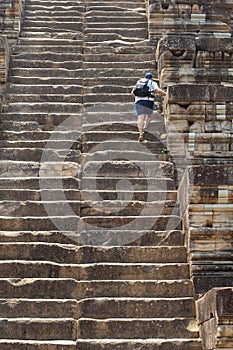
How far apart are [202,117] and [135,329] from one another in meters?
3.52

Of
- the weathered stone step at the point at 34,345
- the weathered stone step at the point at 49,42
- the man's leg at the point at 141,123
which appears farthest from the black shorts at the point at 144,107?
the weathered stone step at the point at 34,345

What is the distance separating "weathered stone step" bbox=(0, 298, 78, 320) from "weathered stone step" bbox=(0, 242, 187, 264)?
1.95 feet

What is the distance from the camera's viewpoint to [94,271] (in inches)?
291

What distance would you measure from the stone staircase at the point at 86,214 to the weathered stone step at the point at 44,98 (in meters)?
0.03

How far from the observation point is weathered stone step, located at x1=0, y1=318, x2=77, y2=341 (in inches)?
267

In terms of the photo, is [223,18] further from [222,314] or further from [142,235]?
[222,314]

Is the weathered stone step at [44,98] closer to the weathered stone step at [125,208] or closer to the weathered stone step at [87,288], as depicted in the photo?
the weathered stone step at [125,208]

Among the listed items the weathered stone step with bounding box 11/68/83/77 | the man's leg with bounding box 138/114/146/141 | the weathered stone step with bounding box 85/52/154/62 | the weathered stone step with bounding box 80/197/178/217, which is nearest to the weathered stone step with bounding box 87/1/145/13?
the weathered stone step with bounding box 85/52/154/62

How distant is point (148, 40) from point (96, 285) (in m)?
6.50

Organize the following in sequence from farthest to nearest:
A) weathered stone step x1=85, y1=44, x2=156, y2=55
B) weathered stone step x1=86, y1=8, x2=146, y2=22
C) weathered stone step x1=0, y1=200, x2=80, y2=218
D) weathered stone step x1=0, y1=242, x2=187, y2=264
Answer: weathered stone step x1=86, y1=8, x2=146, y2=22 < weathered stone step x1=85, y1=44, x2=156, y2=55 < weathered stone step x1=0, y1=200, x2=80, y2=218 < weathered stone step x1=0, y1=242, x2=187, y2=264

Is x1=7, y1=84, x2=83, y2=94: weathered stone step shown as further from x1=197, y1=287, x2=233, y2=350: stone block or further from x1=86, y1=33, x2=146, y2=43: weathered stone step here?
x1=197, y1=287, x2=233, y2=350: stone block

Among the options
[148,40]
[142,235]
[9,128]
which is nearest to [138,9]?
[148,40]

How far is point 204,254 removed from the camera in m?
7.42

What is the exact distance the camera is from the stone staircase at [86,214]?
22.5 ft
